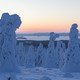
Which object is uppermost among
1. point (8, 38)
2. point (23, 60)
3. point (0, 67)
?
point (8, 38)

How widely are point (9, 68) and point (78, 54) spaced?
332 inches

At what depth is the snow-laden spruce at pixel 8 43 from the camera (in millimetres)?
30938

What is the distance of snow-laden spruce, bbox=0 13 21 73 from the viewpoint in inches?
1218

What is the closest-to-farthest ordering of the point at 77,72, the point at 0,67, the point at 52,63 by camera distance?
the point at 0,67, the point at 77,72, the point at 52,63

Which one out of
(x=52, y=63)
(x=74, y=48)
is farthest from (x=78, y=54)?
(x=52, y=63)

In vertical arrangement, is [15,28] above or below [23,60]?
above

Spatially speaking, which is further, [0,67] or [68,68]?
[68,68]

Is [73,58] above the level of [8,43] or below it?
below

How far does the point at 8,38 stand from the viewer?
31.5 metres

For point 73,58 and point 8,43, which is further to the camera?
point 73,58

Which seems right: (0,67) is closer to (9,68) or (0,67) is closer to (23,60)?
(9,68)

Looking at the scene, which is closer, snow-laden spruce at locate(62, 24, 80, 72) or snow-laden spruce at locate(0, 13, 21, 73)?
snow-laden spruce at locate(0, 13, 21, 73)

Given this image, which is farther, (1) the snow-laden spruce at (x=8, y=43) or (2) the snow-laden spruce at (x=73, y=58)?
(2) the snow-laden spruce at (x=73, y=58)

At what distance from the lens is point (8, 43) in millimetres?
31219
